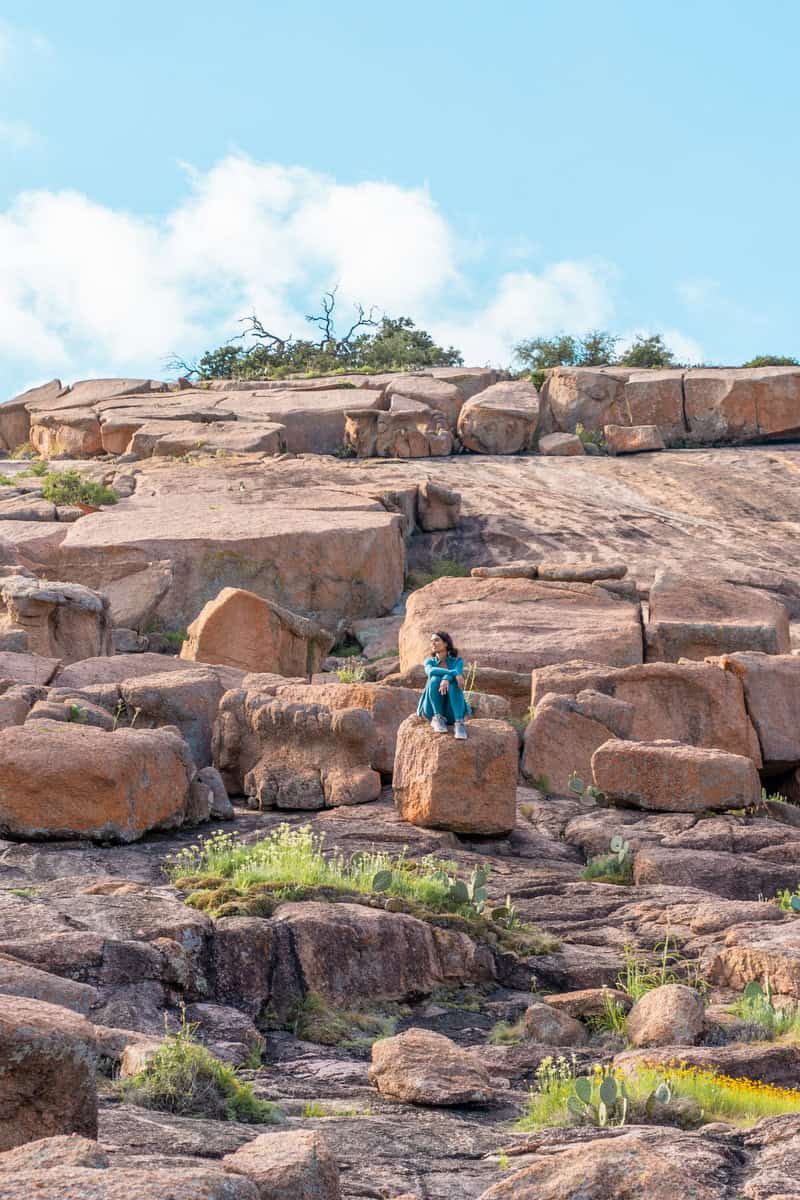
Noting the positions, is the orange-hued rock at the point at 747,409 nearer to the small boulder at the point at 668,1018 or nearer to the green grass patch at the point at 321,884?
the green grass patch at the point at 321,884

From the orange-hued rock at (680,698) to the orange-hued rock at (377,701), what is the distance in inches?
71.6

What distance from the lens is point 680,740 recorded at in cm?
1398

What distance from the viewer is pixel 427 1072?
6.33m

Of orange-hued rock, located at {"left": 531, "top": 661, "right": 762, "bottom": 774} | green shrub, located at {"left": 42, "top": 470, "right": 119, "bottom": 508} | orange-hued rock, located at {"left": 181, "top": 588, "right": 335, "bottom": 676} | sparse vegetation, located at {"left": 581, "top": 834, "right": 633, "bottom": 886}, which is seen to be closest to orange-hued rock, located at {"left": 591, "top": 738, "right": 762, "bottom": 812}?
sparse vegetation, located at {"left": 581, "top": 834, "right": 633, "bottom": 886}

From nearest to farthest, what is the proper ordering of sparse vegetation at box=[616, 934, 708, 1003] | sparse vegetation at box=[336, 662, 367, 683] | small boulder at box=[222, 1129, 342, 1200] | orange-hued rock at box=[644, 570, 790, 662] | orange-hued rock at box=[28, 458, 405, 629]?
small boulder at box=[222, 1129, 342, 1200]
sparse vegetation at box=[616, 934, 708, 1003]
sparse vegetation at box=[336, 662, 367, 683]
orange-hued rock at box=[644, 570, 790, 662]
orange-hued rock at box=[28, 458, 405, 629]

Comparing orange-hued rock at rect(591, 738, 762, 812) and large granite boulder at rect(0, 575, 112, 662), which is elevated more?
large granite boulder at rect(0, 575, 112, 662)

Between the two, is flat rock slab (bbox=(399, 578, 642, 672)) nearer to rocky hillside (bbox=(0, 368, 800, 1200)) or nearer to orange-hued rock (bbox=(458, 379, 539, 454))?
rocky hillside (bbox=(0, 368, 800, 1200))

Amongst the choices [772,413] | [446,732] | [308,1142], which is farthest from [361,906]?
[772,413]

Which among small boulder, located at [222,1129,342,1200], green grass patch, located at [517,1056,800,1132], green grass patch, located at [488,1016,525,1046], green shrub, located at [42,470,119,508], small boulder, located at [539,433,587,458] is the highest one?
small boulder, located at [539,433,587,458]

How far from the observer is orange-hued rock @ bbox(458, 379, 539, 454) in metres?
29.9

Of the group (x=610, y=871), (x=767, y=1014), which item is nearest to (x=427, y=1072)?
(x=767, y=1014)

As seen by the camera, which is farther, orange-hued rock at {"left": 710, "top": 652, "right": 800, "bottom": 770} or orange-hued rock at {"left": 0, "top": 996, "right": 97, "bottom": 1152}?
orange-hued rock at {"left": 710, "top": 652, "right": 800, "bottom": 770}

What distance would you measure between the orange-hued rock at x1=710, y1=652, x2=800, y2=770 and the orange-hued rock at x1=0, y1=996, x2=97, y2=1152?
10740mm

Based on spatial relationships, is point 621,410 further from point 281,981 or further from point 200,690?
point 281,981
